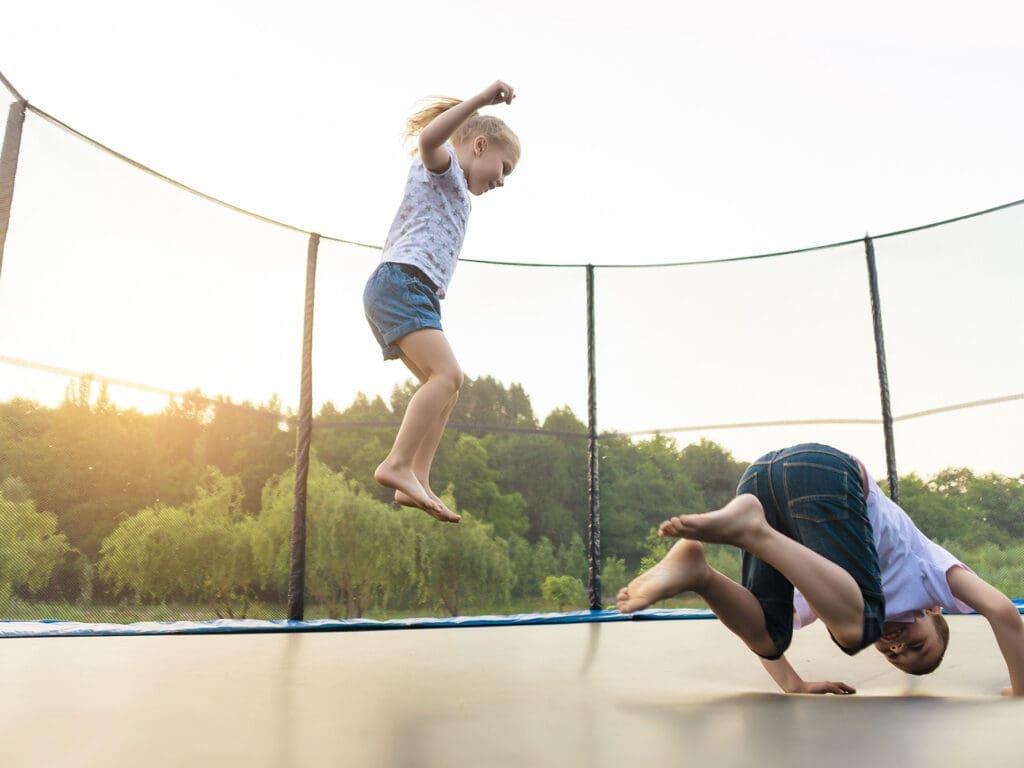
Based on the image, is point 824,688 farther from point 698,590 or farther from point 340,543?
point 340,543

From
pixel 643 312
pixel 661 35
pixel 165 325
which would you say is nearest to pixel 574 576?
pixel 643 312

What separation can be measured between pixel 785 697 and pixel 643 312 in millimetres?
3280

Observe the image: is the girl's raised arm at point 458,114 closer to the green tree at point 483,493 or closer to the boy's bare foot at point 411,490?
the boy's bare foot at point 411,490

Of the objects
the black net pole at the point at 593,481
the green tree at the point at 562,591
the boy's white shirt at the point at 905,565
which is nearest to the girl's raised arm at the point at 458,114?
the boy's white shirt at the point at 905,565

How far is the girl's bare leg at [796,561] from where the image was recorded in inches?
42.4

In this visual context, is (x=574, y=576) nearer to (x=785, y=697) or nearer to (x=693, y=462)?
(x=693, y=462)

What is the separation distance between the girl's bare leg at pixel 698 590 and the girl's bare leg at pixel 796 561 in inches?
2.7

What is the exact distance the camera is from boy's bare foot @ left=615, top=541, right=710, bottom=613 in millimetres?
1094

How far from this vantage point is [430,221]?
170cm

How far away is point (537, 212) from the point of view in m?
5.14

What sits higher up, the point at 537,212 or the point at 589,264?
the point at 537,212

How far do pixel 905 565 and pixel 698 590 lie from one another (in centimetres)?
36

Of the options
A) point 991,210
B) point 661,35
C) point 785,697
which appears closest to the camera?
point 785,697

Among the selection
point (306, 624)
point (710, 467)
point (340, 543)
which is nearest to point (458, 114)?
point (306, 624)
